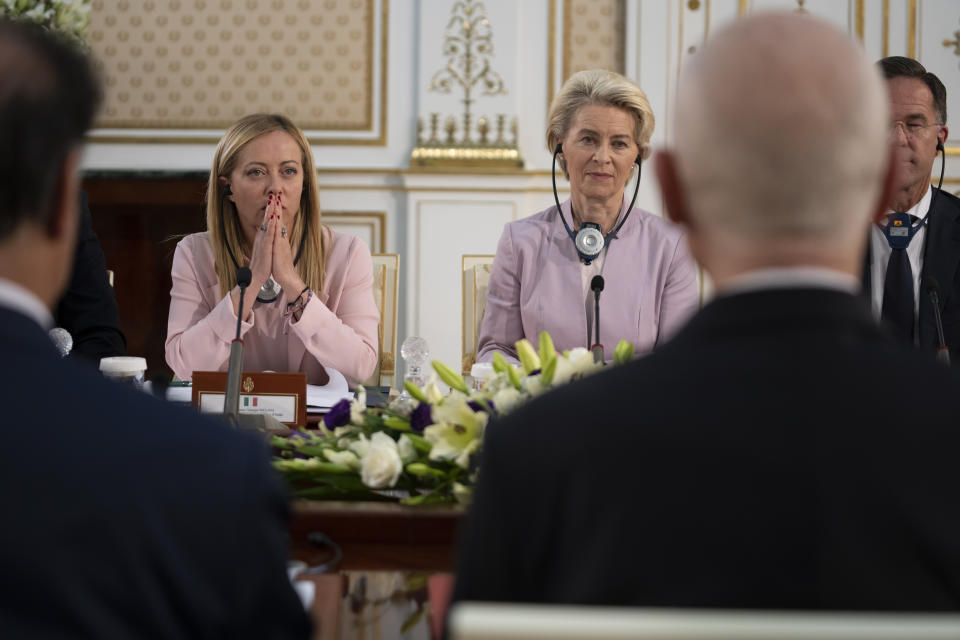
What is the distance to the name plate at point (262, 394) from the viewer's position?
1.73 m

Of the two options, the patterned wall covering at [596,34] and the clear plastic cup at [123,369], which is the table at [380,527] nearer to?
the clear plastic cup at [123,369]

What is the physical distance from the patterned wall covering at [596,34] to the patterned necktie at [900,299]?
2.47 meters

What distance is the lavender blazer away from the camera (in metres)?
2.51

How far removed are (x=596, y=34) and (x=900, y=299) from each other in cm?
261

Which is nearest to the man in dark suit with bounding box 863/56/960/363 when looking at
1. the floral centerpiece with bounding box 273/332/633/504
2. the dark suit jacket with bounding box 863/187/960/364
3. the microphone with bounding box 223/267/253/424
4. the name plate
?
the dark suit jacket with bounding box 863/187/960/364

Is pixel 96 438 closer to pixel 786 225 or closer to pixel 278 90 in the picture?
pixel 786 225

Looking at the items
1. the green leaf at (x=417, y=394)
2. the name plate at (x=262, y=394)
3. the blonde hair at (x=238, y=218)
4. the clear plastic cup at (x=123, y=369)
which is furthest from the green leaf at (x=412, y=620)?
the blonde hair at (x=238, y=218)

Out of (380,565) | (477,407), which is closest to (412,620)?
(380,565)

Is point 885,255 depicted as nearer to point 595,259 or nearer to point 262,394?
point 595,259

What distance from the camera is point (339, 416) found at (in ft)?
4.63

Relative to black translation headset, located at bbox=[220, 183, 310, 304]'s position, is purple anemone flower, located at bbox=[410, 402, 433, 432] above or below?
below

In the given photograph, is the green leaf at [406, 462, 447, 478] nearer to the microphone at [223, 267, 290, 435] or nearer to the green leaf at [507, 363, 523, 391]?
the green leaf at [507, 363, 523, 391]

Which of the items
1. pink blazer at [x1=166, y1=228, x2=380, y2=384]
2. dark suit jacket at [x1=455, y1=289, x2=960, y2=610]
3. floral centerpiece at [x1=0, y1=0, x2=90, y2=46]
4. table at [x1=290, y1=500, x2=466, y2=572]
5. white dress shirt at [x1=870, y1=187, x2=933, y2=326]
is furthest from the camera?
floral centerpiece at [x1=0, y1=0, x2=90, y2=46]

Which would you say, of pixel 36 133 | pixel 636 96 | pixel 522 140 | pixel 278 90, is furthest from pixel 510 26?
pixel 36 133
